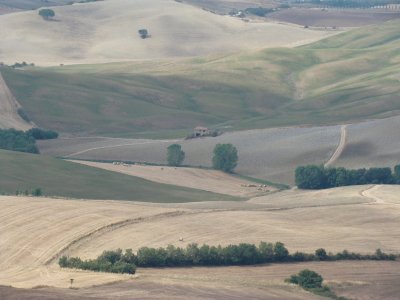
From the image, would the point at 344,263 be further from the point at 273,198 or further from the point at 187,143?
the point at 187,143

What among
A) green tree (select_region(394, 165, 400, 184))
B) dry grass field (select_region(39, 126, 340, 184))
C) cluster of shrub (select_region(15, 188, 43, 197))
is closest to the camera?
cluster of shrub (select_region(15, 188, 43, 197))

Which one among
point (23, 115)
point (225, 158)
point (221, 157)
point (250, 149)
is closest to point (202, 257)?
point (221, 157)

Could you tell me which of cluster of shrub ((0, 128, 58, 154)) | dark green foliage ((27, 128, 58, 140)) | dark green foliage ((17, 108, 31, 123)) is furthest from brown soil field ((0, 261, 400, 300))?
dark green foliage ((17, 108, 31, 123))

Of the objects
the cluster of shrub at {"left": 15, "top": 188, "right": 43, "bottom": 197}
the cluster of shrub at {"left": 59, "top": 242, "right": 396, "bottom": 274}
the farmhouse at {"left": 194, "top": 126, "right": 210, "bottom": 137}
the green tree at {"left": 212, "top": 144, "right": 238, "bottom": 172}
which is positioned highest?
the farmhouse at {"left": 194, "top": 126, "right": 210, "bottom": 137}

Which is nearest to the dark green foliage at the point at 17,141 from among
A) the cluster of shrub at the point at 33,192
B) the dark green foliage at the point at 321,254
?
the cluster of shrub at the point at 33,192

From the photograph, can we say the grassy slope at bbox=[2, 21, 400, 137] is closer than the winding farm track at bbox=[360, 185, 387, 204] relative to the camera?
No

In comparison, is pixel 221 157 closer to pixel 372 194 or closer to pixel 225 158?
pixel 225 158

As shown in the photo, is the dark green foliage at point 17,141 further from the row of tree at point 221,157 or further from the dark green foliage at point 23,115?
the dark green foliage at point 23,115

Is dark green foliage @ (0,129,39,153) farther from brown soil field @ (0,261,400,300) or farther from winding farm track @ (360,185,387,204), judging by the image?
brown soil field @ (0,261,400,300)
